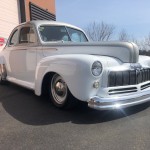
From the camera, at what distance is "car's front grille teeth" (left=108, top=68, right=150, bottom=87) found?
410 cm

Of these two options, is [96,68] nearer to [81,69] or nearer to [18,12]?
[81,69]

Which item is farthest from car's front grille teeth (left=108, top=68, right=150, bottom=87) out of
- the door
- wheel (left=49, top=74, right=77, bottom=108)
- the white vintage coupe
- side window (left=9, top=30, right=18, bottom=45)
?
side window (left=9, top=30, right=18, bottom=45)

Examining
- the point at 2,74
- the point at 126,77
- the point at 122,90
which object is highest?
the point at 126,77

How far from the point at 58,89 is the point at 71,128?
1.02 metres

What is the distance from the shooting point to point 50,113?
449 cm

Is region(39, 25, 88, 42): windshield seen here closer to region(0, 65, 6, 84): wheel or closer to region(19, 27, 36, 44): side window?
region(19, 27, 36, 44): side window

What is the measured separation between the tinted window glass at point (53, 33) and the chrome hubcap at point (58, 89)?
1171 mm

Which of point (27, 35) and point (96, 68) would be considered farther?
point (27, 35)

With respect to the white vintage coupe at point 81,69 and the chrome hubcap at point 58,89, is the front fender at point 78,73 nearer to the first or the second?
the white vintage coupe at point 81,69

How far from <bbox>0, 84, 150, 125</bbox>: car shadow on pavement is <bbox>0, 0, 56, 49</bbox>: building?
775 centimetres

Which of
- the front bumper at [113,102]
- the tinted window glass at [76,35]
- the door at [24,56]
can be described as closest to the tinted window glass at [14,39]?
the door at [24,56]

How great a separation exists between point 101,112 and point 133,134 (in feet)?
3.26

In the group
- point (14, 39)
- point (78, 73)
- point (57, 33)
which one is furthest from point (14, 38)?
point (78, 73)

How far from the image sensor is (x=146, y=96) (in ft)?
14.3
